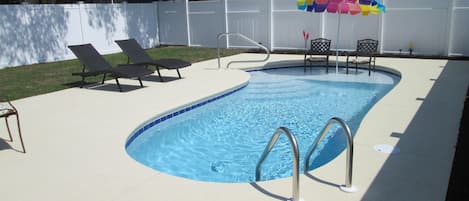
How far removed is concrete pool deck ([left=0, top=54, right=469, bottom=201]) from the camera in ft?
13.7

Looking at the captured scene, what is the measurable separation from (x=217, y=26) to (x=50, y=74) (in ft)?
26.2

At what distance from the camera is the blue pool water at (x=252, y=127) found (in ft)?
19.5

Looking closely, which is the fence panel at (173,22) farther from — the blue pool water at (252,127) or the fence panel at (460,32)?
the fence panel at (460,32)

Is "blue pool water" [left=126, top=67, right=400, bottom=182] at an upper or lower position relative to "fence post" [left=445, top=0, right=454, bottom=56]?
lower

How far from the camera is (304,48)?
1622cm

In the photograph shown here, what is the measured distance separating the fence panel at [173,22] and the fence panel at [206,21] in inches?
15.9

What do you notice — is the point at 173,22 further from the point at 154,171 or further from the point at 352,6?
the point at 154,171

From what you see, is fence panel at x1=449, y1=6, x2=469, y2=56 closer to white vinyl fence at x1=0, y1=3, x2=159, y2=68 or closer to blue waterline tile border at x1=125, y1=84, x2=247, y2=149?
blue waterline tile border at x1=125, y1=84, x2=247, y2=149

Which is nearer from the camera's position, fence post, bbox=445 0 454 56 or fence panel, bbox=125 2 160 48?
fence post, bbox=445 0 454 56

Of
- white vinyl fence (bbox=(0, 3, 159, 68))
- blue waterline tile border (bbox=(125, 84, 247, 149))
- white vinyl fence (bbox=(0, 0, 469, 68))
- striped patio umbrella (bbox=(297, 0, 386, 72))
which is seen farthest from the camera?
white vinyl fence (bbox=(0, 3, 159, 68))

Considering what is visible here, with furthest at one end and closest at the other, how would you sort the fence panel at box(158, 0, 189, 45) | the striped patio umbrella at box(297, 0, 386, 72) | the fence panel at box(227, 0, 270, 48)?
the fence panel at box(158, 0, 189, 45), the fence panel at box(227, 0, 270, 48), the striped patio umbrella at box(297, 0, 386, 72)

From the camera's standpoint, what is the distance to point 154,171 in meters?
4.82

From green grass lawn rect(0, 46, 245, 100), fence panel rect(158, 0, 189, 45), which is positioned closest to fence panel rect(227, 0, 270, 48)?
green grass lawn rect(0, 46, 245, 100)

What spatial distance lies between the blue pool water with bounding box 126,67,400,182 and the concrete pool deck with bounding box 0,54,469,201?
41cm
